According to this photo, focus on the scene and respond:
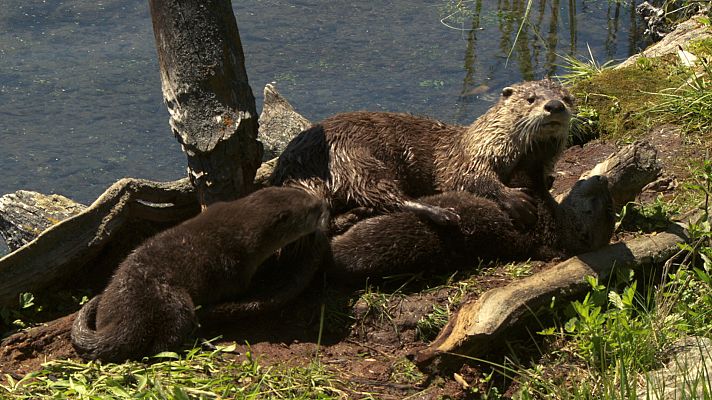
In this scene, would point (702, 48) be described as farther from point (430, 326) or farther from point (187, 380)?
point (187, 380)

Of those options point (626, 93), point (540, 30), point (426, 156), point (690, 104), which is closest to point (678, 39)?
point (626, 93)

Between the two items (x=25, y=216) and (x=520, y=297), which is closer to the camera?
(x=520, y=297)

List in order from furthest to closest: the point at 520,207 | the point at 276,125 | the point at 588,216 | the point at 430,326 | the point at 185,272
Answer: the point at 276,125
the point at 520,207
the point at 588,216
the point at 430,326
the point at 185,272

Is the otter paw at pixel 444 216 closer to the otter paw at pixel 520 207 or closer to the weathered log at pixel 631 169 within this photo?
the otter paw at pixel 520 207

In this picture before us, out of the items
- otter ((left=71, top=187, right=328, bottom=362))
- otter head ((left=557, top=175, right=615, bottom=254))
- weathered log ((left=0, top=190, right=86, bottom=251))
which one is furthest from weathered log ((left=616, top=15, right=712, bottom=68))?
weathered log ((left=0, top=190, right=86, bottom=251))

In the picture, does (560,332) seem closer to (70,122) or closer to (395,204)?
(395,204)

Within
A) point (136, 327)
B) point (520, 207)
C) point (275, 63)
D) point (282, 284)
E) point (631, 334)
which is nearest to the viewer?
point (631, 334)

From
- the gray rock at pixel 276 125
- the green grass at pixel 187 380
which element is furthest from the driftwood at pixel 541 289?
the gray rock at pixel 276 125

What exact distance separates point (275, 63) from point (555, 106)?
15.6 ft

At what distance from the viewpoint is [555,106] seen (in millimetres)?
6281

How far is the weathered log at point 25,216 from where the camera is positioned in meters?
6.23

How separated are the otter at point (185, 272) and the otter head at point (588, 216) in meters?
1.38

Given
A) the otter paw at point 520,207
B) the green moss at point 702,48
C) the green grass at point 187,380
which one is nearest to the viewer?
the green grass at point 187,380

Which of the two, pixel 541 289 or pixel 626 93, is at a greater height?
pixel 626 93
